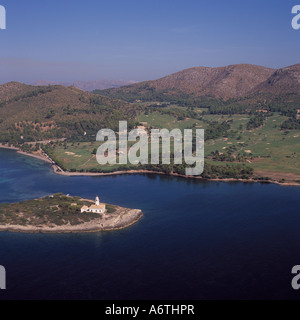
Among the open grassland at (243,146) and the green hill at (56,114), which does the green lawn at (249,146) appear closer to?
the open grassland at (243,146)

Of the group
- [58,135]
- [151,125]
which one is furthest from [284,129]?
[58,135]

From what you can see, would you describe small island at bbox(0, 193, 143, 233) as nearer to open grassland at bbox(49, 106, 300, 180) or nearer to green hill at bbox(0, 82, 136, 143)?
open grassland at bbox(49, 106, 300, 180)

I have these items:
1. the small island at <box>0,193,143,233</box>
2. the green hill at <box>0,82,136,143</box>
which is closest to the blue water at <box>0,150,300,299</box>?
the small island at <box>0,193,143,233</box>

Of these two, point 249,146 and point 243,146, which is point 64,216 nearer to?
point 243,146

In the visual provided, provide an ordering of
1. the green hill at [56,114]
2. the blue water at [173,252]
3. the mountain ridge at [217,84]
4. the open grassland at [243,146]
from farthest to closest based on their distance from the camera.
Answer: the mountain ridge at [217,84] → the green hill at [56,114] → the open grassland at [243,146] → the blue water at [173,252]

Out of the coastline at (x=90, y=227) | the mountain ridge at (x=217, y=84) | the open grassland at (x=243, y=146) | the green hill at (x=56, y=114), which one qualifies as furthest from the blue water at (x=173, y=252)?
the mountain ridge at (x=217, y=84)
